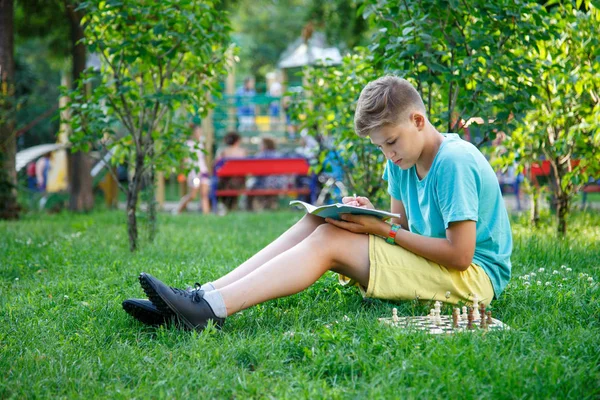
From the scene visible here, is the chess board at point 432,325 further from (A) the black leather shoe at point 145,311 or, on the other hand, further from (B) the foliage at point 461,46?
(B) the foliage at point 461,46

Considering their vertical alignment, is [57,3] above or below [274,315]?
above

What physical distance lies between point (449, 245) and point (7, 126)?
7798mm

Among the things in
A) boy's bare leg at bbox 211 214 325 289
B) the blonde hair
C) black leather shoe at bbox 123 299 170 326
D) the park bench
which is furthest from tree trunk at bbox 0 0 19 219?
the blonde hair

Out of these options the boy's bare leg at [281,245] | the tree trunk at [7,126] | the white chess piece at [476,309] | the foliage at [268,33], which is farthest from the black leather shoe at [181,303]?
the foliage at [268,33]

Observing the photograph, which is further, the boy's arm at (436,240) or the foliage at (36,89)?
the foliage at (36,89)

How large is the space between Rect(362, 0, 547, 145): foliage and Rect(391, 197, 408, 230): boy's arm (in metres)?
1.06

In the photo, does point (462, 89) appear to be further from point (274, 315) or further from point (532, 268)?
point (274, 315)

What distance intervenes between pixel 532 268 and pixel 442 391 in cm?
241

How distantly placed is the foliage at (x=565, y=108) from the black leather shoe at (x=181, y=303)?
3155mm

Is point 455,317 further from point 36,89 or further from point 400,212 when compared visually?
point 36,89

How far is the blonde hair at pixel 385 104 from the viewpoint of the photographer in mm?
3004

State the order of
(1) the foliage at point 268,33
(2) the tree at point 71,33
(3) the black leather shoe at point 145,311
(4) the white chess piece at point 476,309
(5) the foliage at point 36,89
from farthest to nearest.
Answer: (1) the foliage at point 268,33, (5) the foliage at point 36,89, (2) the tree at point 71,33, (3) the black leather shoe at point 145,311, (4) the white chess piece at point 476,309

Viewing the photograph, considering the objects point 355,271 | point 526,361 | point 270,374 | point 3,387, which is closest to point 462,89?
point 355,271

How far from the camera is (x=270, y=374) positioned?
2531 millimetres
